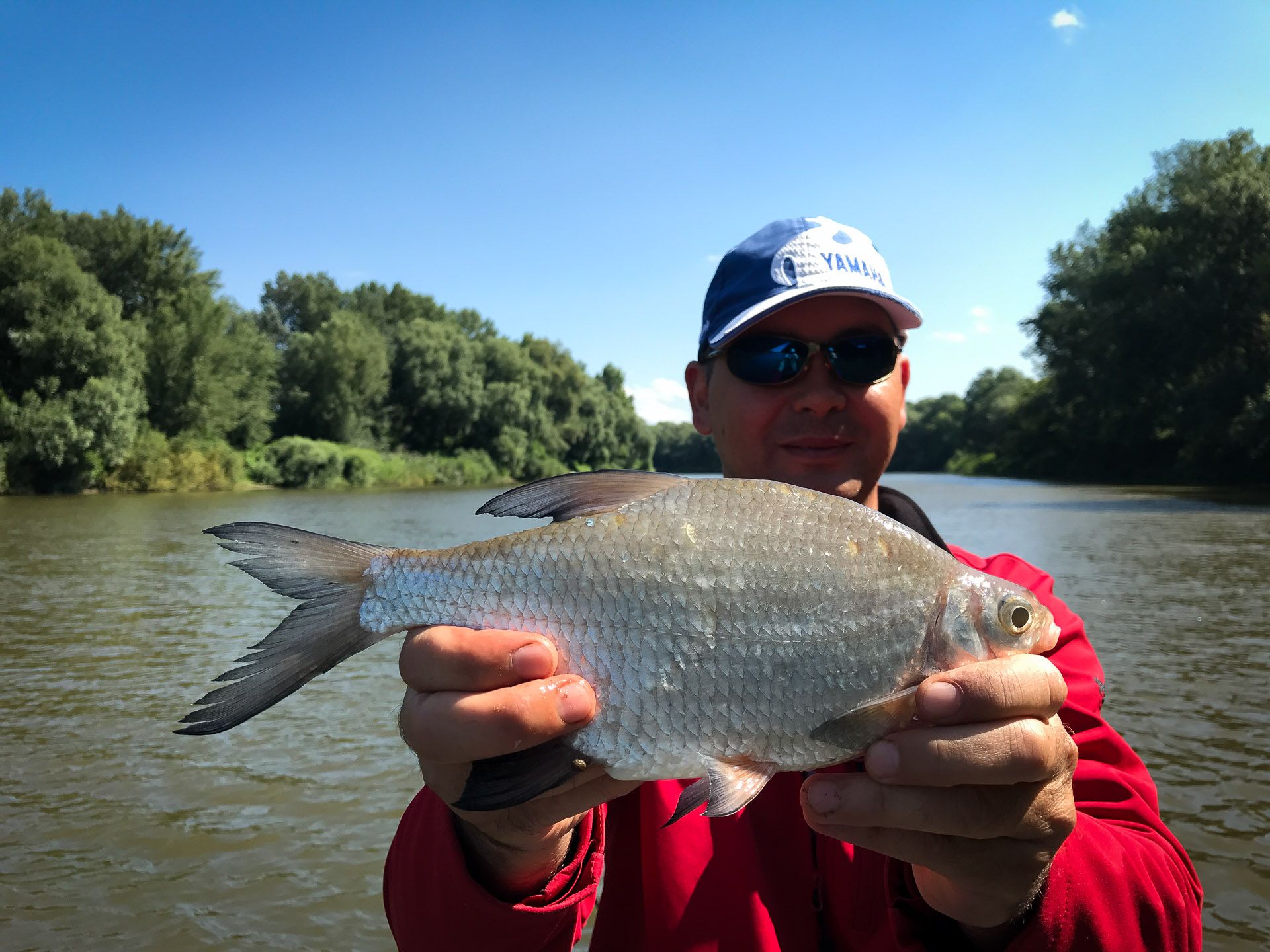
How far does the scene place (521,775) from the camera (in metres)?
1.56

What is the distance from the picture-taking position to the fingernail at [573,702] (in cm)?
150

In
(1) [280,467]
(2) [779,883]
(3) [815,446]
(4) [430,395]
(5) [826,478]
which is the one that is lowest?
(2) [779,883]

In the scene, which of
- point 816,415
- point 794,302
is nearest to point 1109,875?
point 816,415

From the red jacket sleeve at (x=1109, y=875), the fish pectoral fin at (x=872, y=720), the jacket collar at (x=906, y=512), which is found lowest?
the red jacket sleeve at (x=1109, y=875)

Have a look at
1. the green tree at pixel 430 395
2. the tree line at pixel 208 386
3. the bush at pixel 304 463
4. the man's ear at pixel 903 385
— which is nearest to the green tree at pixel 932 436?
the tree line at pixel 208 386

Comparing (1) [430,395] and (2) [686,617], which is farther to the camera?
(1) [430,395]

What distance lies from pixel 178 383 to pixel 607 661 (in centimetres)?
4196

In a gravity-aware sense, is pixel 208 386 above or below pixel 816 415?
above

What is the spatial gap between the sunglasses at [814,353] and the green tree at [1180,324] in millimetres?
36513

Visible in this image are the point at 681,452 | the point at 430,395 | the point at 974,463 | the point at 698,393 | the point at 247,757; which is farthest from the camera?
the point at 681,452

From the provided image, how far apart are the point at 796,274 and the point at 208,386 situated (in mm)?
41444

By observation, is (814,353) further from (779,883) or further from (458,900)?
(458,900)

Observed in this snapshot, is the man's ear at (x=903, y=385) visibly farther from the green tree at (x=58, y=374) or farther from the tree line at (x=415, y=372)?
the green tree at (x=58, y=374)

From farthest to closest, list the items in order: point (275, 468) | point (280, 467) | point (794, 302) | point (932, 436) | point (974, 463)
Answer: point (932, 436) < point (974, 463) < point (280, 467) < point (275, 468) < point (794, 302)
